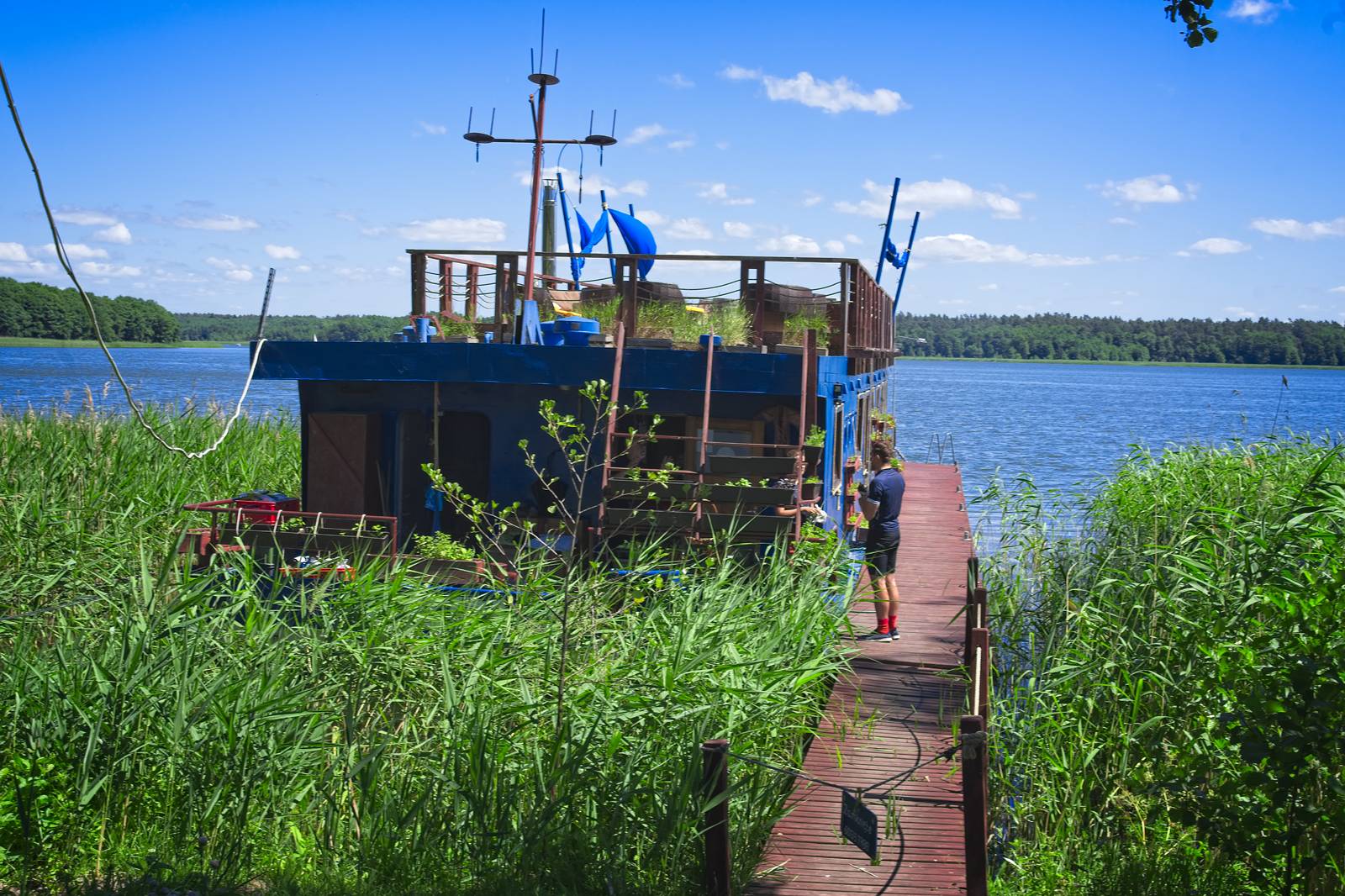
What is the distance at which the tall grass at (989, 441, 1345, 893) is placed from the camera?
542cm

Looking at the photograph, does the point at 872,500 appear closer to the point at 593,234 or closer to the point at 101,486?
the point at 593,234

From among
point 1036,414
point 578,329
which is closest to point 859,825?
point 578,329

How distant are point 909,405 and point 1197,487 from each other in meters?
65.7

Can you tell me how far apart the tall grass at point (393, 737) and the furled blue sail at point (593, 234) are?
7134 millimetres

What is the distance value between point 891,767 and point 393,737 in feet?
10.1

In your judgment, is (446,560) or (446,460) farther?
(446,460)

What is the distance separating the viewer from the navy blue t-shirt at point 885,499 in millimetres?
9227

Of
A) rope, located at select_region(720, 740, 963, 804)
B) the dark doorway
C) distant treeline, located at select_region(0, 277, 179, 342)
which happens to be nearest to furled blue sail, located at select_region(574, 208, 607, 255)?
the dark doorway

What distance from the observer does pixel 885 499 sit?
9.25 m

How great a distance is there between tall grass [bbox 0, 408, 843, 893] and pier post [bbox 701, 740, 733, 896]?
0.10 meters

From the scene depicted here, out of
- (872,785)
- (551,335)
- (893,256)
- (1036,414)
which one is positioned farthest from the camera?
(1036,414)

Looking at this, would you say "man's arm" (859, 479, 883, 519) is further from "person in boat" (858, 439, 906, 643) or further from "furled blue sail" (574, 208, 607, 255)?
"furled blue sail" (574, 208, 607, 255)

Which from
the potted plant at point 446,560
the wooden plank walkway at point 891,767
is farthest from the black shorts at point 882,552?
the potted plant at point 446,560

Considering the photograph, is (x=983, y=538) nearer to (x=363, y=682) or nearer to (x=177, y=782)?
(x=363, y=682)
